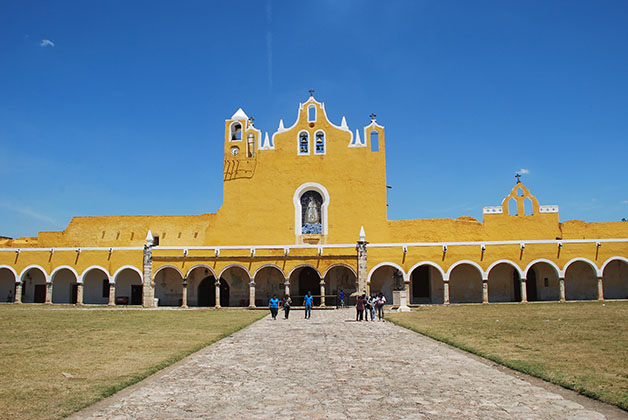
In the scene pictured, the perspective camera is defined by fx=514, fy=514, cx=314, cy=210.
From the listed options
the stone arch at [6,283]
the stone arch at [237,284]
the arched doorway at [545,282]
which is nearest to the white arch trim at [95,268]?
the stone arch at [6,283]

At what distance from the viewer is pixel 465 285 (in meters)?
29.2

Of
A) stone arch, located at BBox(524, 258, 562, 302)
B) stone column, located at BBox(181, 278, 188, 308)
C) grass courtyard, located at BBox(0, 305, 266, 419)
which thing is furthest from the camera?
stone arch, located at BBox(524, 258, 562, 302)

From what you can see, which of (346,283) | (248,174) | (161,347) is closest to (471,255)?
(346,283)

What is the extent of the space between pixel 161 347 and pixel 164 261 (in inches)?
717

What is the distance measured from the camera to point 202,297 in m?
29.9

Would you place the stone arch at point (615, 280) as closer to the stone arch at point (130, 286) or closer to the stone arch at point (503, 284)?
the stone arch at point (503, 284)

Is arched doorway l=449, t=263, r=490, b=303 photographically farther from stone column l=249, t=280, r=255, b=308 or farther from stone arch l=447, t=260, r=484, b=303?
stone column l=249, t=280, r=255, b=308

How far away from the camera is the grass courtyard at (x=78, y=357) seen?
6.17m

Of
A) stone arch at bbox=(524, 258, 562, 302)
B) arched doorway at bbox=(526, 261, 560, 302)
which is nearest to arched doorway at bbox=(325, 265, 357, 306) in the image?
stone arch at bbox=(524, 258, 562, 302)

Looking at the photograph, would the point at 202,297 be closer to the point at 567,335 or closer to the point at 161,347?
the point at 161,347

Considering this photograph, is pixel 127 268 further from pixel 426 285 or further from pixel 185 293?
pixel 426 285

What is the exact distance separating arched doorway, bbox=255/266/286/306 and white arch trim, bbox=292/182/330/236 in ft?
9.31

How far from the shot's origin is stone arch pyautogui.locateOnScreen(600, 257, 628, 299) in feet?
94.1

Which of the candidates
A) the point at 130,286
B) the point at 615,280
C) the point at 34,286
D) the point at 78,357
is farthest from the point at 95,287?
the point at 615,280
